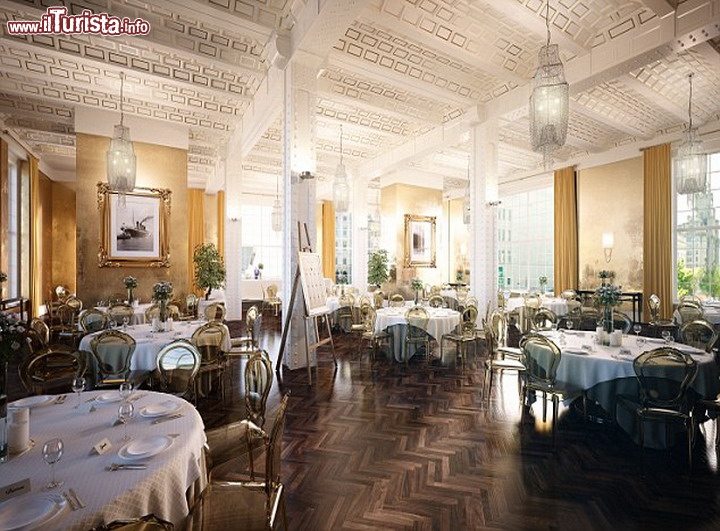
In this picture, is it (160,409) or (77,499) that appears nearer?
(77,499)

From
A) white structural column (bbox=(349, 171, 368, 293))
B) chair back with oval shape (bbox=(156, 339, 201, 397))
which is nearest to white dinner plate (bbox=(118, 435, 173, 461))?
chair back with oval shape (bbox=(156, 339, 201, 397))

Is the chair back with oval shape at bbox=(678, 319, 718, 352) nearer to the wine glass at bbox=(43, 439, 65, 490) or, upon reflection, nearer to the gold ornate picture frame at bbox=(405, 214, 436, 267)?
the wine glass at bbox=(43, 439, 65, 490)

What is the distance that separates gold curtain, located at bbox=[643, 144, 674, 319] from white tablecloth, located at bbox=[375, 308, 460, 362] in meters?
5.87

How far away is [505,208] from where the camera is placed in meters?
13.8

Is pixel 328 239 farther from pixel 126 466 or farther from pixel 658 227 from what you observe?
pixel 126 466

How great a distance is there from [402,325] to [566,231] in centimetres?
728

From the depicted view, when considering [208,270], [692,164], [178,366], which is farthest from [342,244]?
[178,366]

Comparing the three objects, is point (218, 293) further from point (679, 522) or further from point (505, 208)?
point (679, 522)

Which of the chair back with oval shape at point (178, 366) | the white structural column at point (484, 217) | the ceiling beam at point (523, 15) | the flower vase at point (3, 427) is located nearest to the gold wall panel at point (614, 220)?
the white structural column at point (484, 217)

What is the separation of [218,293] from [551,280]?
1017 centimetres

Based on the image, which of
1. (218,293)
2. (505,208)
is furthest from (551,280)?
(218,293)

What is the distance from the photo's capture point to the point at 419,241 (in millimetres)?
12867

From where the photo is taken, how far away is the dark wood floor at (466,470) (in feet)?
7.68

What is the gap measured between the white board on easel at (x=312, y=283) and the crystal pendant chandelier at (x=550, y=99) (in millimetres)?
3221
